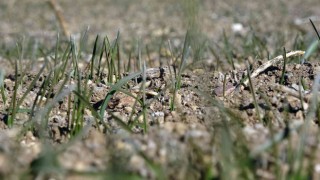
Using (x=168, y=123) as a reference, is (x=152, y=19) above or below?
above

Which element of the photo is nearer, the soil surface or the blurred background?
the soil surface

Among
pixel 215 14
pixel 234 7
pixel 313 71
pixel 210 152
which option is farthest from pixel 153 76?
pixel 234 7

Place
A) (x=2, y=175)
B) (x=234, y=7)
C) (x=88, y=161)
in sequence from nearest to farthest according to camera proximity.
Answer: (x=2, y=175) < (x=88, y=161) < (x=234, y=7)

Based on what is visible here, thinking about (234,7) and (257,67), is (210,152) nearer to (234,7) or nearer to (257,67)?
(257,67)

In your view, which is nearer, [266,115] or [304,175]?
[304,175]

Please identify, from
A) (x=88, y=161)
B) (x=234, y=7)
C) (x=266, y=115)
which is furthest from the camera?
(x=234, y=7)

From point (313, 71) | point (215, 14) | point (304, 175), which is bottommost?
point (304, 175)

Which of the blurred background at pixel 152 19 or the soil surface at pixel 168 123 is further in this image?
the blurred background at pixel 152 19

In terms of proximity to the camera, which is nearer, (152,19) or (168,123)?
(168,123)

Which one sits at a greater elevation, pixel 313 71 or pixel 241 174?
pixel 313 71

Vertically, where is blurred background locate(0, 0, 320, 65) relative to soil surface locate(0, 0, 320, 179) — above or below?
above

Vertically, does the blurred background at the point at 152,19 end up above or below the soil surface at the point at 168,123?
above
